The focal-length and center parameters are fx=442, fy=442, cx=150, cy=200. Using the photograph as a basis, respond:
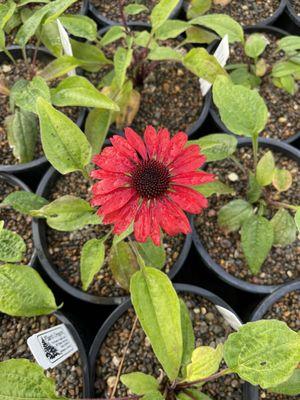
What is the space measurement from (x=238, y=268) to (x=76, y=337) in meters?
0.43

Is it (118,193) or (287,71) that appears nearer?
(118,193)

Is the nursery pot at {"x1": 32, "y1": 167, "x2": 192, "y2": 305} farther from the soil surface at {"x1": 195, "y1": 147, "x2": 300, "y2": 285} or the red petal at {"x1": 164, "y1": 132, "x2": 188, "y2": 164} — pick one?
the red petal at {"x1": 164, "y1": 132, "x2": 188, "y2": 164}

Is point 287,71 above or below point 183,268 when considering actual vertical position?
above

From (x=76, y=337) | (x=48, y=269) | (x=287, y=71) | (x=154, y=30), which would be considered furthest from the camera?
(x=287, y=71)

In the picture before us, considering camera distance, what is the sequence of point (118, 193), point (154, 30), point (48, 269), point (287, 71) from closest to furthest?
point (118, 193), point (48, 269), point (154, 30), point (287, 71)

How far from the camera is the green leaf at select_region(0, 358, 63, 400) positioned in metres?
0.73

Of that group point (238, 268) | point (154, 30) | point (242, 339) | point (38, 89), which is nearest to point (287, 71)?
point (154, 30)

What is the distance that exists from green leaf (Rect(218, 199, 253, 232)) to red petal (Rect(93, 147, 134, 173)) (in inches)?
16.0

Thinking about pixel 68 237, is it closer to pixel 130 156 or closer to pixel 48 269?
pixel 48 269

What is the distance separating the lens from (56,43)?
4.06 ft

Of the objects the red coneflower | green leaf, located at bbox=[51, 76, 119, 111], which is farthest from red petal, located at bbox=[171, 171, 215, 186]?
green leaf, located at bbox=[51, 76, 119, 111]

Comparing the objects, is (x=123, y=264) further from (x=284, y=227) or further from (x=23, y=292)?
(x=284, y=227)

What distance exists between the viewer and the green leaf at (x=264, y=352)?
704 mm

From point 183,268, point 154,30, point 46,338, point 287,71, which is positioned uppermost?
point 154,30
